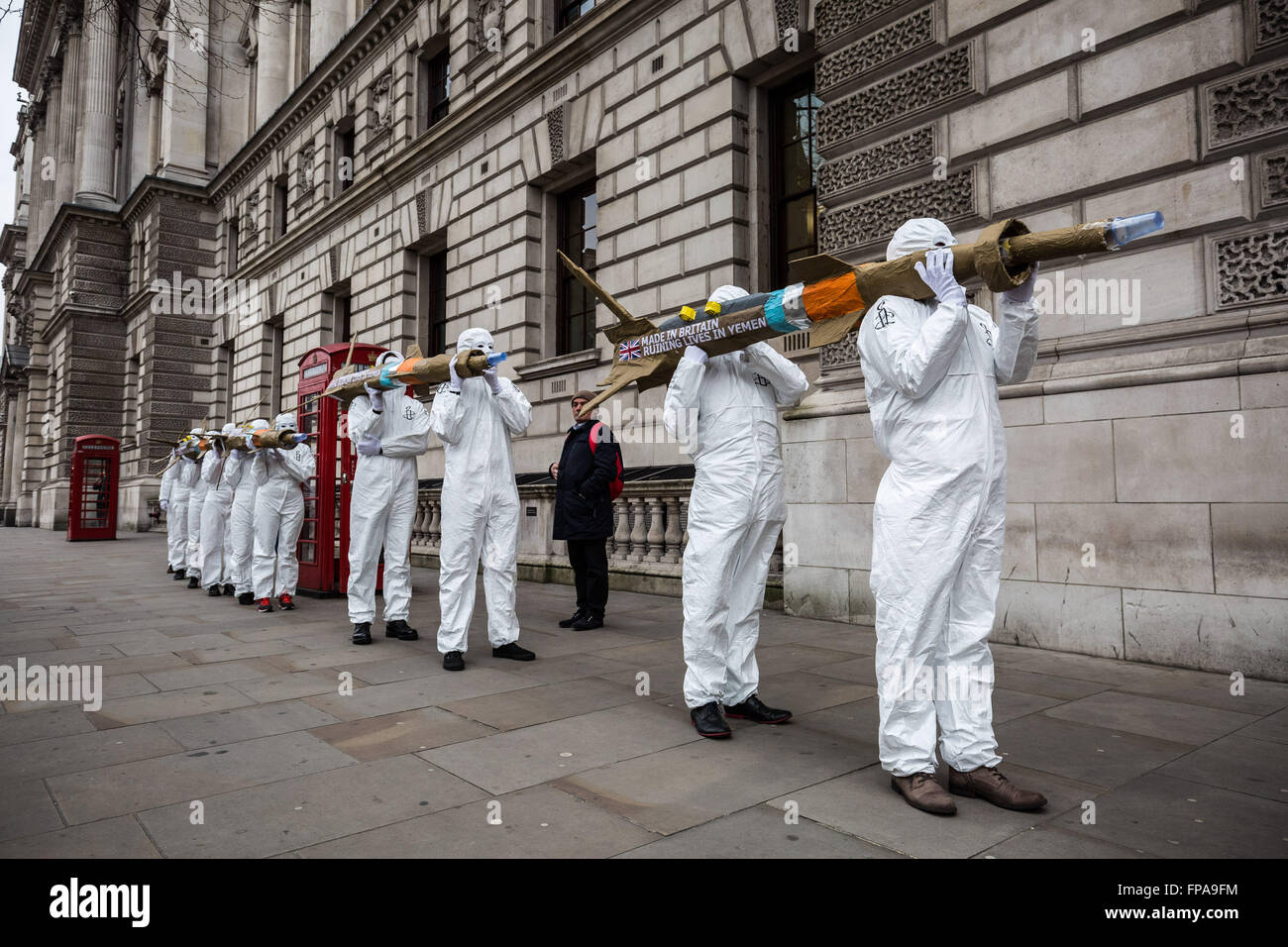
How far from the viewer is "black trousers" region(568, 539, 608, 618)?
6.91 meters

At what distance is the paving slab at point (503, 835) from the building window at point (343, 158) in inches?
733

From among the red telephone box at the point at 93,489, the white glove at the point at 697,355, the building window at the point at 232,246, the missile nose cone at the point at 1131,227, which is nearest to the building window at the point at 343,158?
the building window at the point at 232,246

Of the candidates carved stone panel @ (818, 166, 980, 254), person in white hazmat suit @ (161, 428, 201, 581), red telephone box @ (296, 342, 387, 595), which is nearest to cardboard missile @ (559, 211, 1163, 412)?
carved stone panel @ (818, 166, 980, 254)

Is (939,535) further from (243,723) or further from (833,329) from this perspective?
(243,723)

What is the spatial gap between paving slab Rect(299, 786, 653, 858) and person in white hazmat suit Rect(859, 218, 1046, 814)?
108cm

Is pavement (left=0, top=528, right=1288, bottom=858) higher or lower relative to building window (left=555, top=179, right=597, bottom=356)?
lower

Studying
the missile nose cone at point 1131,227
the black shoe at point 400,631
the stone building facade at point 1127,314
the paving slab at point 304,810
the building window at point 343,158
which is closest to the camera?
the paving slab at point 304,810

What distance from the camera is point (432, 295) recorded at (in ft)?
52.5

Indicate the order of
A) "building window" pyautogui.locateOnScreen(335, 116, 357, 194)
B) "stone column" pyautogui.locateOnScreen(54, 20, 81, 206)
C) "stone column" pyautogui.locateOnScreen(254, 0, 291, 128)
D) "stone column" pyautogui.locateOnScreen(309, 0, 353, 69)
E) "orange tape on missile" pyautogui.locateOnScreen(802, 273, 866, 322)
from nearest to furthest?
1. "orange tape on missile" pyautogui.locateOnScreen(802, 273, 866, 322)
2. "building window" pyautogui.locateOnScreen(335, 116, 357, 194)
3. "stone column" pyautogui.locateOnScreen(309, 0, 353, 69)
4. "stone column" pyautogui.locateOnScreen(254, 0, 291, 128)
5. "stone column" pyautogui.locateOnScreen(54, 20, 81, 206)

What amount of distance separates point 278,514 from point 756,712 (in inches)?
250

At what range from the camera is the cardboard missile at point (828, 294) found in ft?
9.26

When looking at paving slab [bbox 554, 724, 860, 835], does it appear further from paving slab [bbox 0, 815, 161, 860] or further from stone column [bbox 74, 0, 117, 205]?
stone column [bbox 74, 0, 117, 205]

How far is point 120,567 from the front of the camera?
44.5 ft

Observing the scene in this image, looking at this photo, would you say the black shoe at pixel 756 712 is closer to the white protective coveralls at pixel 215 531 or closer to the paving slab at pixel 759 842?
the paving slab at pixel 759 842
